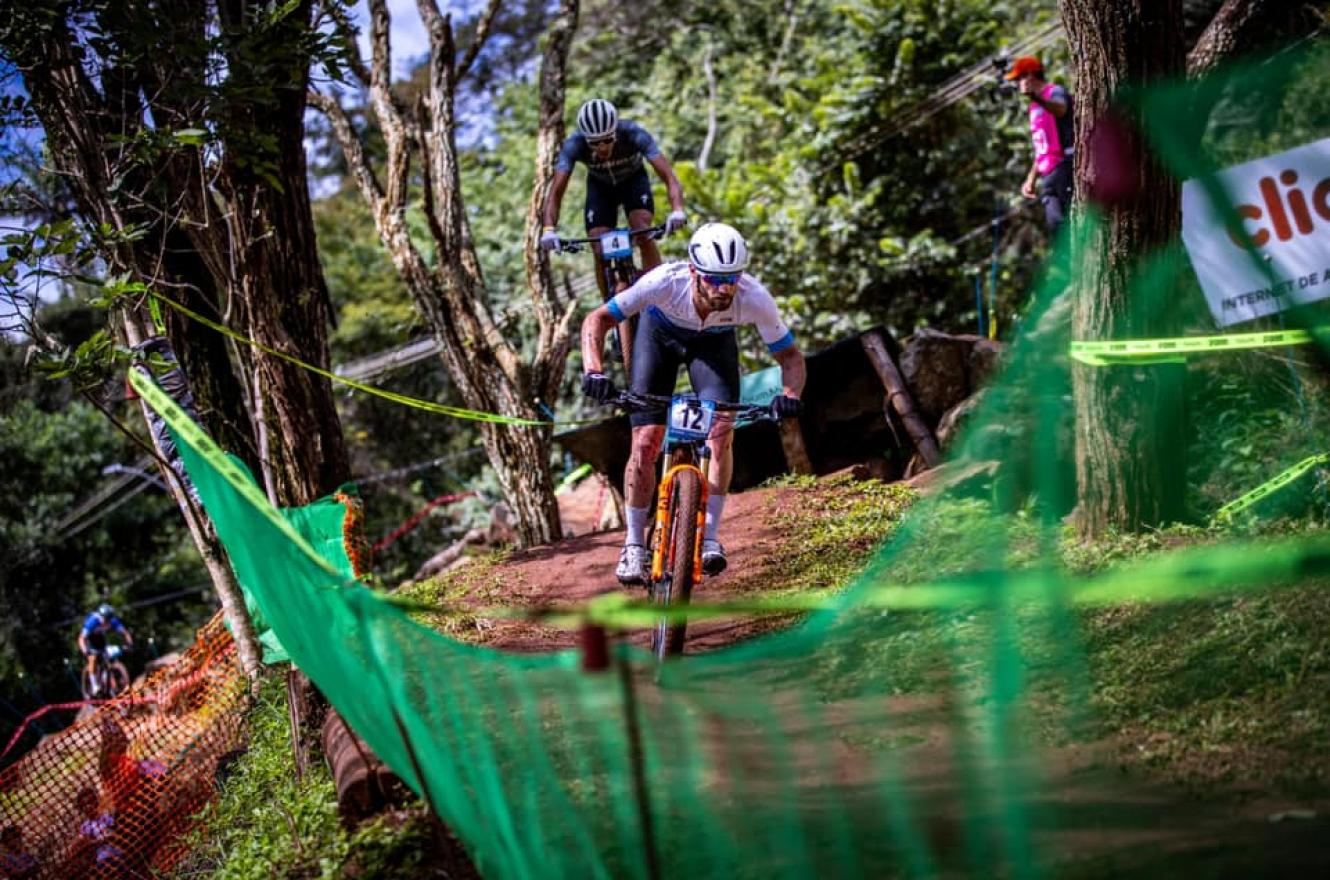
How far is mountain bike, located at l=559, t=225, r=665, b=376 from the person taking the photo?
8.29 metres

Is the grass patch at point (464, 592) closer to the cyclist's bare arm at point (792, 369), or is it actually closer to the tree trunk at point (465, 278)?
the tree trunk at point (465, 278)

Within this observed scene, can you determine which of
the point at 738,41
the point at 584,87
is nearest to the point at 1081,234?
the point at 738,41

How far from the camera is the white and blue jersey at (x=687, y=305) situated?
5957mm

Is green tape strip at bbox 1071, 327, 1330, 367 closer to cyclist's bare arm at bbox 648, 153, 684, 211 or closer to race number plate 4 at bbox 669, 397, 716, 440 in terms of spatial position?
race number plate 4 at bbox 669, 397, 716, 440

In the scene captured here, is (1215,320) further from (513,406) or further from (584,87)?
(584,87)

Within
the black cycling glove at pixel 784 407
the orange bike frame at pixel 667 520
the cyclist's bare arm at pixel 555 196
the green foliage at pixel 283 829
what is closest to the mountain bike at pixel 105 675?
the green foliage at pixel 283 829

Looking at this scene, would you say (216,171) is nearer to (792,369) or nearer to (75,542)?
(792,369)

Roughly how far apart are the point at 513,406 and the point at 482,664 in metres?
6.49

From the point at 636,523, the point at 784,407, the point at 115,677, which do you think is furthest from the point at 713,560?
the point at 115,677

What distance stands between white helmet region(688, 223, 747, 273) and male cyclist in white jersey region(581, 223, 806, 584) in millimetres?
115

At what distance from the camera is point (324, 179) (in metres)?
27.1

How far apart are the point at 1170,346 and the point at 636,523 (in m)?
2.74

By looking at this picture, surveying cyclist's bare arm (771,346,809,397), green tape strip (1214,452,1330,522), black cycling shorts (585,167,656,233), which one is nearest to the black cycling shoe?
cyclist's bare arm (771,346,809,397)

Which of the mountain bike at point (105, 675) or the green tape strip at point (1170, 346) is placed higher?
the green tape strip at point (1170, 346)
